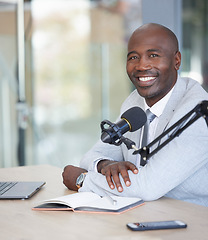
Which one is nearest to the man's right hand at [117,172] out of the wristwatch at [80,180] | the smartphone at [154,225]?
the wristwatch at [80,180]

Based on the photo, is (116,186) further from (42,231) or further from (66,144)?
(66,144)

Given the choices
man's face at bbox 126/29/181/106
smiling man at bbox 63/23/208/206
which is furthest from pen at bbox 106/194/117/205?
man's face at bbox 126/29/181/106

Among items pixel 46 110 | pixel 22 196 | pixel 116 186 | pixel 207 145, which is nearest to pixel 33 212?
pixel 22 196

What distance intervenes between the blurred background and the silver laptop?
3.12 meters

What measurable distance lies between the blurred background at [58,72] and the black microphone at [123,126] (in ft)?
11.6

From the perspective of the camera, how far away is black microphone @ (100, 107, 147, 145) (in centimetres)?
184

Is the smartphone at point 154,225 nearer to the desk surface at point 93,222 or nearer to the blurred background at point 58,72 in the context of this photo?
the desk surface at point 93,222

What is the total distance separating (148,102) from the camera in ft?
8.39

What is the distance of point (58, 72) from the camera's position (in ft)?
17.8

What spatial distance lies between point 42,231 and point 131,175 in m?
0.61

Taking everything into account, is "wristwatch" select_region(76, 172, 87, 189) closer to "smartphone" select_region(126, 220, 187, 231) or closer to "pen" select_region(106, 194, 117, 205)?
"pen" select_region(106, 194, 117, 205)

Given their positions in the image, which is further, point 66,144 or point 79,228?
point 66,144

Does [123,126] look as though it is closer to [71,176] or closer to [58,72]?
[71,176]

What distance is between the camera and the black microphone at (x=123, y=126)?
6.03 feet
